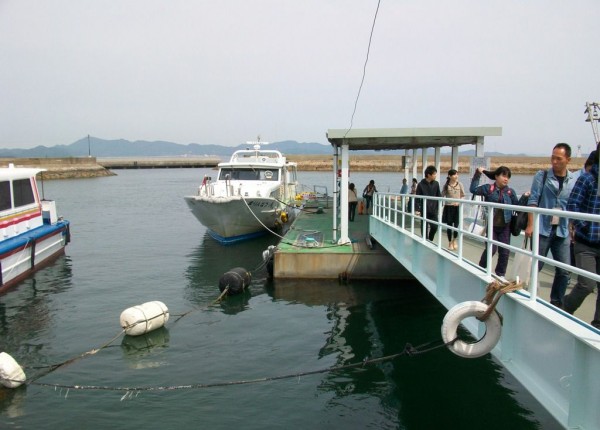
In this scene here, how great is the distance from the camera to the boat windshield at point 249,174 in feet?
70.4

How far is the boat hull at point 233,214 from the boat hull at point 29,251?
4845 millimetres

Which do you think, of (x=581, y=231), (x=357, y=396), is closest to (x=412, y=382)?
(x=357, y=396)

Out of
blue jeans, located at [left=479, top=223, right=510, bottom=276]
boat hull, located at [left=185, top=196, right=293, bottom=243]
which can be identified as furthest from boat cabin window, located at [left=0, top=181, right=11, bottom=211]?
blue jeans, located at [left=479, top=223, right=510, bottom=276]

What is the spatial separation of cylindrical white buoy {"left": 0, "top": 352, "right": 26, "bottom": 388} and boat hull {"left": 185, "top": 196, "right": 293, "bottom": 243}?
1109 centimetres

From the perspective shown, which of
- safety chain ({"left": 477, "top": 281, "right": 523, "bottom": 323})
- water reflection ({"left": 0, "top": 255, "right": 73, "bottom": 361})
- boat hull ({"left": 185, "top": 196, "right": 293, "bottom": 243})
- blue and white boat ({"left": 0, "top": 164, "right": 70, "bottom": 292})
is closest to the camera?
safety chain ({"left": 477, "top": 281, "right": 523, "bottom": 323})

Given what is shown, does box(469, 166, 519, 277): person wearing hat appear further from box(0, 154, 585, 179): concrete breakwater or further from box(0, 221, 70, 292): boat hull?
box(0, 154, 585, 179): concrete breakwater

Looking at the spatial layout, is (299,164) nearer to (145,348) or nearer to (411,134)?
(411,134)

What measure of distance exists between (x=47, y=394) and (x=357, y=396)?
14.9ft

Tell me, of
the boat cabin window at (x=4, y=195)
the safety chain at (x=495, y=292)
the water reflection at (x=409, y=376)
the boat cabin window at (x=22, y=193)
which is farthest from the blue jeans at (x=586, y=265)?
the boat cabin window at (x=22, y=193)

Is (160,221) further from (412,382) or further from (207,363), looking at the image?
(412,382)

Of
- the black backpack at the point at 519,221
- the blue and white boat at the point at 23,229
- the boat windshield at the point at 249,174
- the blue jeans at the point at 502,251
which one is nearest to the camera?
the black backpack at the point at 519,221

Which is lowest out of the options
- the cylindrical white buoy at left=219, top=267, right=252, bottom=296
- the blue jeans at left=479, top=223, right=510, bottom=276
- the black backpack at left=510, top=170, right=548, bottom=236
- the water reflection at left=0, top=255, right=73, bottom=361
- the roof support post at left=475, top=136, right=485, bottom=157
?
the water reflection at left=0, top=255, right=73, bottom=361

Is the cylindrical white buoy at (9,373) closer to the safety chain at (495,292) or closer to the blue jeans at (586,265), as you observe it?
the safety chain at (495,292)

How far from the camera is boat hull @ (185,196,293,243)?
60.2ft
